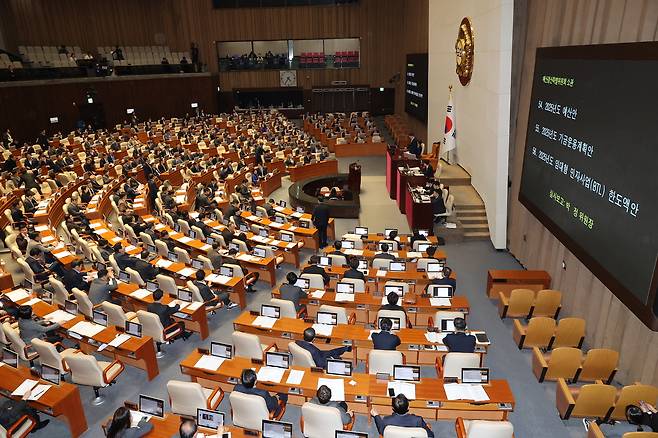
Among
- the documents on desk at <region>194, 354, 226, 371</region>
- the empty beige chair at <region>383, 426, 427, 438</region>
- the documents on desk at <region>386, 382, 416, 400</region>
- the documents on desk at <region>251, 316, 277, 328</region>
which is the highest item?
the empty beige chair at <region>383, 426, 427, 438</region>

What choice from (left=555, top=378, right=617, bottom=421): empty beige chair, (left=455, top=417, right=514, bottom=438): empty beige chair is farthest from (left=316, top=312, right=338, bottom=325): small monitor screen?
(left=555, top=378, right=617, bottom=421): empty beige chair

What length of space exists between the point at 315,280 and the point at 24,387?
605cm

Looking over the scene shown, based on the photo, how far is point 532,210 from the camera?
11.8 metres

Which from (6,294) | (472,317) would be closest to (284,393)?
(472,317)

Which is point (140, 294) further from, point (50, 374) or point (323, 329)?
point (323, 329)

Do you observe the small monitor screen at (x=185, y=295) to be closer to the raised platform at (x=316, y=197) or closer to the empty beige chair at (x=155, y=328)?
the empty beige chair at (x=155, y=328)

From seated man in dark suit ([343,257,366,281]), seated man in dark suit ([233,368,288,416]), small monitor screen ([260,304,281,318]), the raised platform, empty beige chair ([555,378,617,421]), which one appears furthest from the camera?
the raised platform

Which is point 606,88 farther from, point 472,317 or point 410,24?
point 410,24

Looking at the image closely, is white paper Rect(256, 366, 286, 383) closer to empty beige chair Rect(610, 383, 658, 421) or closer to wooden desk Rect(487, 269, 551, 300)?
empty beige chair Rect(610, 383, 658, 421)

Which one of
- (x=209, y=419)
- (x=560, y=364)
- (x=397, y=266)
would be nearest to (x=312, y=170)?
(x=397, y=266)

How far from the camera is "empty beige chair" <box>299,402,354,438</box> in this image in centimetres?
643

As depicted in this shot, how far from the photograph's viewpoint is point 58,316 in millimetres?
9727

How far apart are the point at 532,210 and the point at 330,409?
7907 mm

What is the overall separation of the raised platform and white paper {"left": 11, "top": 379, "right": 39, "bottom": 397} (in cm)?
1201
